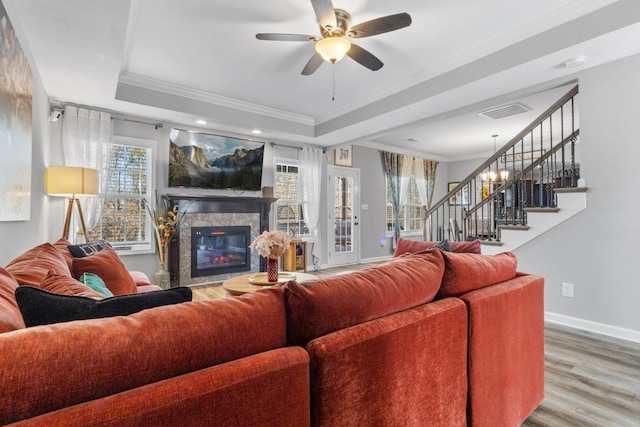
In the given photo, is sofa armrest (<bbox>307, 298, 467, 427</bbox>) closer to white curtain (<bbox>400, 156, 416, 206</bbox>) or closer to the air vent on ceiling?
the air vent on ceiling

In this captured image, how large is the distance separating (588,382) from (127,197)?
513cm

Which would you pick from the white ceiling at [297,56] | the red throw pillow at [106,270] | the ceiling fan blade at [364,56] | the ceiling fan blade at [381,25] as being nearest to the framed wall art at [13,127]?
the white ceiling at [297,56]

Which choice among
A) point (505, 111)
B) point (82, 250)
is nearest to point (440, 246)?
point (82, 250)

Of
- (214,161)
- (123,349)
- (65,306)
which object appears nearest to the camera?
(123,349)

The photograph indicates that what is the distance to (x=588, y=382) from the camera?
2098 millimetres

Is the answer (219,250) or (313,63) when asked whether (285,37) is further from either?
(219,250)

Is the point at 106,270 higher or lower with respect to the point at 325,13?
lower

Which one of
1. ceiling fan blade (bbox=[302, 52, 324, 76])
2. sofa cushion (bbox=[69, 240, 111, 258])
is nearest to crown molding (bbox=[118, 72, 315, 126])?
ceiling fan blade (bbox=[302, 52, 324, 76])

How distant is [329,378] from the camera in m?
0.92

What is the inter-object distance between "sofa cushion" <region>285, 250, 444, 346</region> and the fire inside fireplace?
4026mm

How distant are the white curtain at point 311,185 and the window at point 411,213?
224 centimetres

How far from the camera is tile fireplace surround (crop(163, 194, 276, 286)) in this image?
4559 millimetres

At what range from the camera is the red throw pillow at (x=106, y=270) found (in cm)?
199

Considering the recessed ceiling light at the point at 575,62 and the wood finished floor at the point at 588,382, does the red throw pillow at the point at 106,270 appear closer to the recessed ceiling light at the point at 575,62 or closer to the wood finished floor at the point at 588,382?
the wood finished floor at the point at 588,382
